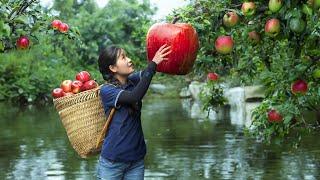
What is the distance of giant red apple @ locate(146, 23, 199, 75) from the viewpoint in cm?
374

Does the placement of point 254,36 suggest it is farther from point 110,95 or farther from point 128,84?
point 110,95

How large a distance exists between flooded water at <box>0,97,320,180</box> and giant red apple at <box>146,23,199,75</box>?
14.5 ft

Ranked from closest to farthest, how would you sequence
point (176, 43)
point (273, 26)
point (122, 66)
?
1. point (273, 26)
2. point (176, 43)
3. point (122, 66)

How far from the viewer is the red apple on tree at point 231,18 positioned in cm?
378

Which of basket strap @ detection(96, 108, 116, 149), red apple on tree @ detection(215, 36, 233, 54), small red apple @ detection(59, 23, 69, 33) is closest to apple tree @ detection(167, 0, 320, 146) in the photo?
red apple on tree @ detection(215, 36, 233, 54)

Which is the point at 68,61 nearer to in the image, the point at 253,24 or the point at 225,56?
the point at 225,56

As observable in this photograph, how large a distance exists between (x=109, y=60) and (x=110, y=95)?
0.79 ft

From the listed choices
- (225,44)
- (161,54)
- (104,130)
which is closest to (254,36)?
(225,44)

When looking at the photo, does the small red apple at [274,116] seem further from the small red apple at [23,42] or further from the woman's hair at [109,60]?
the small red apple at [23,42]

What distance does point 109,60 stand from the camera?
412 cm

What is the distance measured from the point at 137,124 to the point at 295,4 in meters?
1.27

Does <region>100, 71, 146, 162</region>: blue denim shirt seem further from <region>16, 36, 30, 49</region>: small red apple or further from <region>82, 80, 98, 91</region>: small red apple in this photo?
<region>16, 36, 30, 49</region>: small red apple

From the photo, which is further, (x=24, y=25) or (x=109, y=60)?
(x=24, y=25)

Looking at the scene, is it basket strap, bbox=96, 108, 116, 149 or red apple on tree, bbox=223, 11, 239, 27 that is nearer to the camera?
red apple on tree, bbox=223, 11, 239, 27
